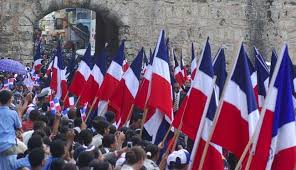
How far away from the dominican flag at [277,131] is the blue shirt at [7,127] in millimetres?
3129

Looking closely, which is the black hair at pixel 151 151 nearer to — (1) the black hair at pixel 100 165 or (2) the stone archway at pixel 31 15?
(1) the black hair at pixel 100 165

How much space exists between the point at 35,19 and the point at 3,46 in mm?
1213

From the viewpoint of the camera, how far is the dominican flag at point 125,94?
11.3m

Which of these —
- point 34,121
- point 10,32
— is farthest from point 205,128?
point 10,32

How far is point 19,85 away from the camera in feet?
57.1

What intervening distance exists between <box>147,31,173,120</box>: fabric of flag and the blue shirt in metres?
1.75

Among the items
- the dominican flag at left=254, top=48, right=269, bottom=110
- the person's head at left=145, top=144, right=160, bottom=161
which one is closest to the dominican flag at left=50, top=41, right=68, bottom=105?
the dominican flag at left=254, top=48, right=269, bottom=110

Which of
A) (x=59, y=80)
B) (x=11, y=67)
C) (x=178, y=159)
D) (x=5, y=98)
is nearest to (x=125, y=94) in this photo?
(x=5, y=98)

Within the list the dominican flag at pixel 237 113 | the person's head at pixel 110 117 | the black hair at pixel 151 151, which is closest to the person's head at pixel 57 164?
the black hair at pixel 151 151

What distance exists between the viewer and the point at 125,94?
11430mm

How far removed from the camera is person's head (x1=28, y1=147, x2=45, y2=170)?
725 centimetres

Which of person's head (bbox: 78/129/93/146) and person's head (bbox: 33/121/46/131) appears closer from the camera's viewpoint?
person's head (bbox: 78/129/93/146)

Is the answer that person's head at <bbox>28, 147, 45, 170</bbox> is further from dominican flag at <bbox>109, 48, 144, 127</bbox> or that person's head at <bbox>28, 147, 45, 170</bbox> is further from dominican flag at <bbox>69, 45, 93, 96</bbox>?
dominican flag at <bbox>69, 45, 93, 96</bbox>

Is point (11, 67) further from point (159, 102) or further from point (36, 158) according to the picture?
point (36, 158)
